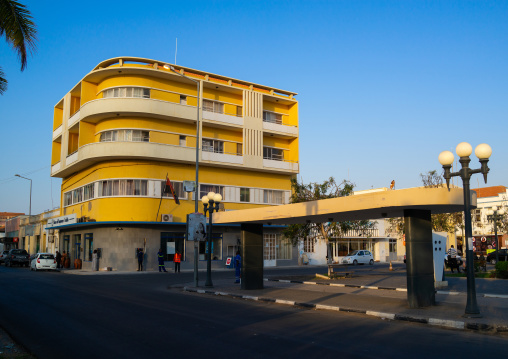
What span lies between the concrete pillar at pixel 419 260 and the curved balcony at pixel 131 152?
101 feet

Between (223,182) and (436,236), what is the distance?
29.4 meters

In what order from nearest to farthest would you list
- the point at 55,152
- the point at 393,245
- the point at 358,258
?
the point at 358,258 → the point at 55,152 → the point at 393,245

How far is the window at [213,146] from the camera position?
46531 millimetres

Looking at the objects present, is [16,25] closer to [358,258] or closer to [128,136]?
[128,136]

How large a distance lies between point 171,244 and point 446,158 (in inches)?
1335

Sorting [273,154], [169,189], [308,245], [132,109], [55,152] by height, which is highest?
[132,109]

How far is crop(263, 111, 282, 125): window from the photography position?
168 ft

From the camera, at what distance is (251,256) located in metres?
20.5

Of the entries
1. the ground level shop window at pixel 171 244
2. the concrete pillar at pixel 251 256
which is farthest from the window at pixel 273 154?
the concrete pillar at pixel 251 256

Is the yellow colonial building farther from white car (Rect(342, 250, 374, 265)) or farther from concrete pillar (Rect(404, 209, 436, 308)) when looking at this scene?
concrete pillar (Rect(404, 209, 436, 308))

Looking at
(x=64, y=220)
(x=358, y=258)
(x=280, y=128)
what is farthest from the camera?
(x=358, y=258)

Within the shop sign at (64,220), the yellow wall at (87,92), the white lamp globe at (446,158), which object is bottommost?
the shop sign at (64,220)

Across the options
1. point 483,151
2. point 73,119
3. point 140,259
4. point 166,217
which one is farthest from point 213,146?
point 483,151

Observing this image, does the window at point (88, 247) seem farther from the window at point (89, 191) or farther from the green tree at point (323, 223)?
the green tree at point (323, 223)
